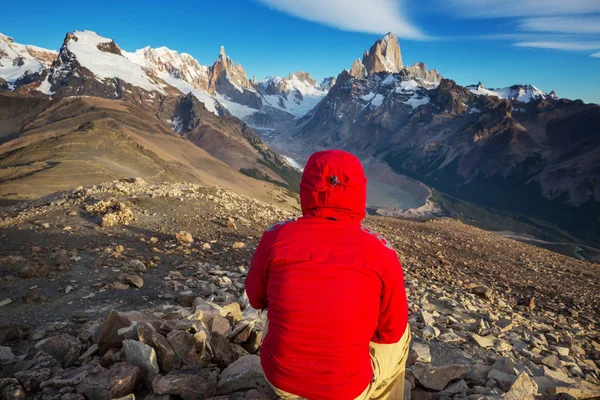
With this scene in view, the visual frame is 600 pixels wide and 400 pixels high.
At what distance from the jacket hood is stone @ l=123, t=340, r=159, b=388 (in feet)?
9.37

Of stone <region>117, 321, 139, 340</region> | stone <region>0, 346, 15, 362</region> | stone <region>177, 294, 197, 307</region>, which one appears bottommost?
stone <region>177, 294, 197, 307</region>

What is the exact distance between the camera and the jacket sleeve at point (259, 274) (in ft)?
10.0

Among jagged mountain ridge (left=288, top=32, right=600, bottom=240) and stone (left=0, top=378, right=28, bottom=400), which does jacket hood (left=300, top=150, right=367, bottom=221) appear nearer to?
stone (left=0, top=378, right=28, bottom=400)

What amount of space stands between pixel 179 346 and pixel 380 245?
3.23 metres

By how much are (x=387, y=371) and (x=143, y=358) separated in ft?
9.36

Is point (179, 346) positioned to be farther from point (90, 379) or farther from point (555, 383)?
point (555, 383)

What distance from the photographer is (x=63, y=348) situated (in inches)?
191

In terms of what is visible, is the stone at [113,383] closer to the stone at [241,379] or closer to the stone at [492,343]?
the stone at [241,379]

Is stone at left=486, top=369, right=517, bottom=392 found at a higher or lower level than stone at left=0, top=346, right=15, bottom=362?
higher

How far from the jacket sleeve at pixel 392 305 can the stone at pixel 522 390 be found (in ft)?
6.97

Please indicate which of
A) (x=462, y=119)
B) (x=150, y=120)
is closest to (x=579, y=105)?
(x=462, y=119)

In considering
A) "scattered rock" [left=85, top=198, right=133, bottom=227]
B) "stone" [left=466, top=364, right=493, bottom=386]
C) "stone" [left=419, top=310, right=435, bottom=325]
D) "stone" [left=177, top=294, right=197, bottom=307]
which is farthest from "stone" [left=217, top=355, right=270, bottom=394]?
"scattered rock" [left=85, top=198, right=133, bottom=227]

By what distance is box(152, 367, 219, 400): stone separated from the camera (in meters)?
3.96

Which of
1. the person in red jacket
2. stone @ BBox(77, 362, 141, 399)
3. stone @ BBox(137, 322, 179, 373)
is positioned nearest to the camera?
the person in red jacket
